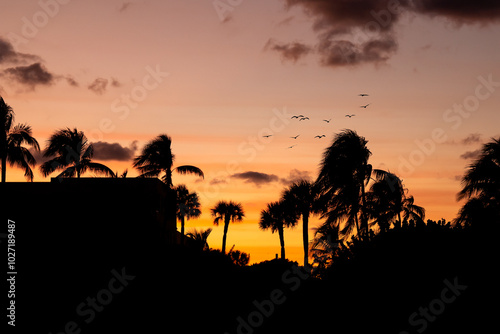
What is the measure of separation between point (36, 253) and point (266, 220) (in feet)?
169

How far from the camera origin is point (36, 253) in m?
24.8

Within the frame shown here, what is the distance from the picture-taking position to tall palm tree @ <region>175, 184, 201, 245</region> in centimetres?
6706

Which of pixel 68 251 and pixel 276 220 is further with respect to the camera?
pixel 276 220

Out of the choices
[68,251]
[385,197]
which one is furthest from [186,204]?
[68,251]

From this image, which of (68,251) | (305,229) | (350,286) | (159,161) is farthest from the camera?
(305,229)

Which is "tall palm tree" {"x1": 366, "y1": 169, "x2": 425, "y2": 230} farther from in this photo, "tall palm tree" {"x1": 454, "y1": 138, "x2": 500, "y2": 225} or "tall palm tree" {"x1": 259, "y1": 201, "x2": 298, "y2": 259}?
"tall palm tree" {"x1": 259, "y1": 201, "x2": 298, "y2": 259}

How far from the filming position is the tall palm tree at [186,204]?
67.1m

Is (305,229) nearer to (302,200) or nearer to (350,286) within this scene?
(302,200)

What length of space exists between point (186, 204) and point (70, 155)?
18392mm

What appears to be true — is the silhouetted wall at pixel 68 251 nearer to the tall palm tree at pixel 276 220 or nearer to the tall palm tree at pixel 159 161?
the tall palm tree at pixel 159 161

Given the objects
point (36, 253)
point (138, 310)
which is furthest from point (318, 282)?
point (36, 253)

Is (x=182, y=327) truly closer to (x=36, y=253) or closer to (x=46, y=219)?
(x=36, y=253)

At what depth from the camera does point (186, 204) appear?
68062mm

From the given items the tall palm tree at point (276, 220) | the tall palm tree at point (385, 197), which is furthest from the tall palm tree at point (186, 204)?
the tall palm tree at point (385, 197)
